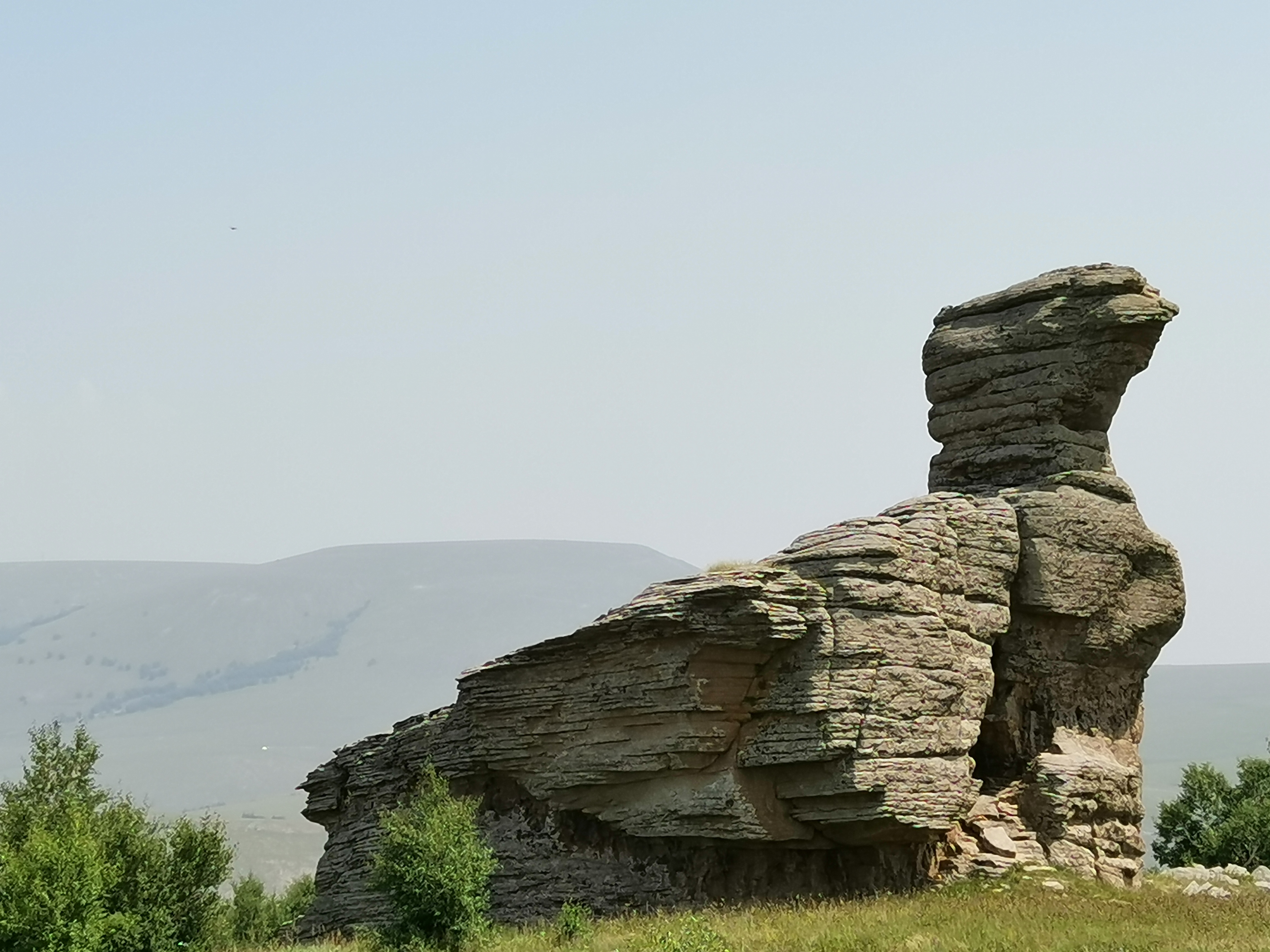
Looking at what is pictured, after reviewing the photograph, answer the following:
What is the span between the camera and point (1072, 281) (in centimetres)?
3741

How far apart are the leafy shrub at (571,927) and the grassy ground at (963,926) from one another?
0.07 m

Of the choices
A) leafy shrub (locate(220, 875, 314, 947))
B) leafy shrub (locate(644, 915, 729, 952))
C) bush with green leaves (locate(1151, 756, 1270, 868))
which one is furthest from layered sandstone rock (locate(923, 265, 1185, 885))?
leafy shrub (locate(220, 875, 314, 947))

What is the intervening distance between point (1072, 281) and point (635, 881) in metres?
17.1

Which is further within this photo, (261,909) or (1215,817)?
(261,909)

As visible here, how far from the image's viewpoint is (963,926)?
Result: 94.5 feet

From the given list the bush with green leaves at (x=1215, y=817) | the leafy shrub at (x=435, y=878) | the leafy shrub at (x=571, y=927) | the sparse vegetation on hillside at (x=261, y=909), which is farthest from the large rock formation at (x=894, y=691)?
the bush with green leaves at (x=1215, y=817)

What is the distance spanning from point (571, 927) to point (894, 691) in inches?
323

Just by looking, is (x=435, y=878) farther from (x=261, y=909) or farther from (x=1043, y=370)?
(x=261, y=909)

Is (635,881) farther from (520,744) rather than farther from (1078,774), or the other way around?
(1078,774)

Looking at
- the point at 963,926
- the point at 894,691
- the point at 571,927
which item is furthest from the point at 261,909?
the point at 963,926

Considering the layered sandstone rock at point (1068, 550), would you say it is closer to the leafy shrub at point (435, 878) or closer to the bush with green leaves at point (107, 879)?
the leafy shrub at point (435, 878)

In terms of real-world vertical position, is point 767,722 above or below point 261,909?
above

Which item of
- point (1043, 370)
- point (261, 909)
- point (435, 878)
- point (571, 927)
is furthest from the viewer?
point (261, 909)

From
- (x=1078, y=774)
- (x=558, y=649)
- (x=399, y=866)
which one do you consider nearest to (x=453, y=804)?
(x=399, y=866)
